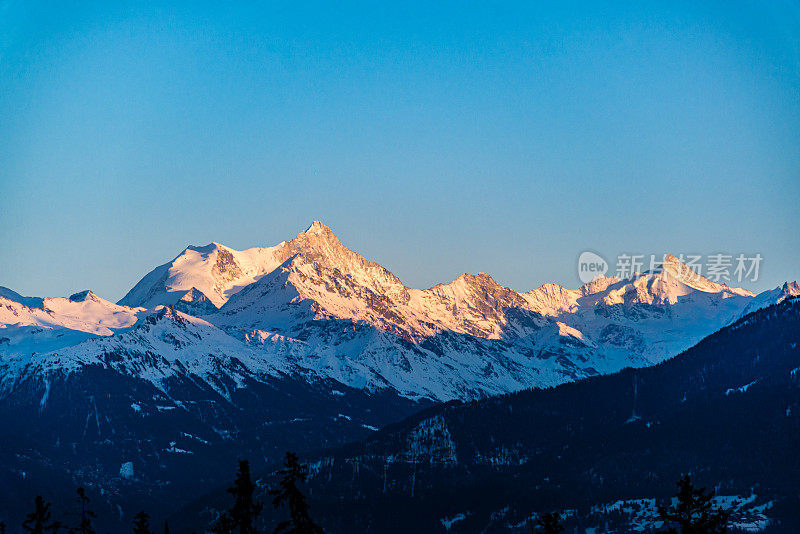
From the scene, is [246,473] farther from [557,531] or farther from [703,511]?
[703,511]

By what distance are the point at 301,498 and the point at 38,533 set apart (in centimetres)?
4301

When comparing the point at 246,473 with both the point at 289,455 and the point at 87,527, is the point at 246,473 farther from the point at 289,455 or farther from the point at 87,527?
the point at 87,527

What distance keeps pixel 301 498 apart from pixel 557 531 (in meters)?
24.0

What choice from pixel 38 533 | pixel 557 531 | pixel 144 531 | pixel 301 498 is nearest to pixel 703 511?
pixel 557 531

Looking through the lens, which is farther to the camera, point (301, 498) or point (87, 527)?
point (87, 527)

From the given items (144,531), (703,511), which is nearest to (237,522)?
(144,531)

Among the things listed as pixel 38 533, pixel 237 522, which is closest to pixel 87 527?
pixel 38 533

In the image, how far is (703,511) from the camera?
110 metres

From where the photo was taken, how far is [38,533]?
134 meters

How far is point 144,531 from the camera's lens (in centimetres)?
13638

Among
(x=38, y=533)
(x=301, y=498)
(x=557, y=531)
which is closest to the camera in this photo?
(x=301, y=498)

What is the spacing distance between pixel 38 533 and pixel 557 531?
2223 inches

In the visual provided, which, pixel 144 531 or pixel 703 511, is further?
pixel 144 531

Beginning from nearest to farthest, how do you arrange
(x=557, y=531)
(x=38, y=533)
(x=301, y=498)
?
(x=301, y=498) → (x=557, y=531) → (x=38, y=533)
